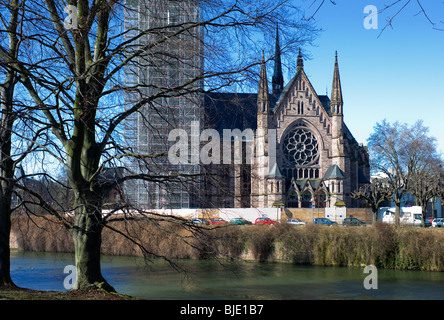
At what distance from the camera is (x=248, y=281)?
22.2m

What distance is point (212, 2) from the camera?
30.3 ft

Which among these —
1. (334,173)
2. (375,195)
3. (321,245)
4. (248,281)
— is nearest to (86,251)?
(248,281)

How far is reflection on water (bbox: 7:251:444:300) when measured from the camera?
1878cm

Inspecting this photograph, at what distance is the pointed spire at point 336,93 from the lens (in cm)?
5703

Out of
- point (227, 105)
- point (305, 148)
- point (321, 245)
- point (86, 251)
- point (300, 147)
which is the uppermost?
point (300, 147)

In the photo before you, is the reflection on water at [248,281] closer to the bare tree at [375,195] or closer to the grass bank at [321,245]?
the grass bank at [321,245]

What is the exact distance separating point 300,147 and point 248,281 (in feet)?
118

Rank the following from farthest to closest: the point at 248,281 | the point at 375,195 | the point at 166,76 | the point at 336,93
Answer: the point at 336,93 < the point at 375,195 < the point at 248,281 < the point at 166,76

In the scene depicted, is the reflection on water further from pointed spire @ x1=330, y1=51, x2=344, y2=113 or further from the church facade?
pointed spire @ x1=330, y1=51, x2=344, y2=113

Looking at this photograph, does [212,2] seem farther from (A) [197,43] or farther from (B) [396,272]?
(B) [396,272]

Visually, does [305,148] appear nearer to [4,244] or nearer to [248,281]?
[248,281]

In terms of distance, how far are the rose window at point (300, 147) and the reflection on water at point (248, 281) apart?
2874 centimetres
